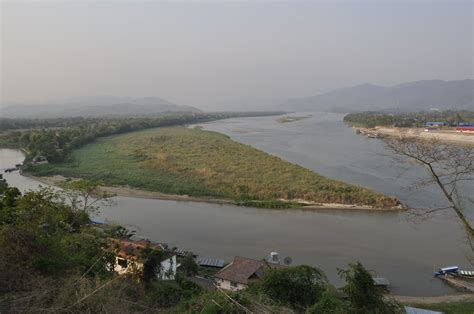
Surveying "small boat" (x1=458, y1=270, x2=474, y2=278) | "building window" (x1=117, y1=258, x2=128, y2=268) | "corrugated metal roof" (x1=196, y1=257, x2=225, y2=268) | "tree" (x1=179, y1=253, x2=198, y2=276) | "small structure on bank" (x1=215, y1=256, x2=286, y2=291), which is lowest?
"small boat" (x1=458, y1=270, x2=474, y2=278)

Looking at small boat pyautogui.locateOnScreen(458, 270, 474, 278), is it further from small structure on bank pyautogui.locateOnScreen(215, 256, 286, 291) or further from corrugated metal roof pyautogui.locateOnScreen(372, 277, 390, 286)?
small structure on bank pyautogui.locateOnScreen(215, 256, 286, 291)

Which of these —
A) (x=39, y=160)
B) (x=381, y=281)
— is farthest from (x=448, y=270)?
(x=39, y=160)

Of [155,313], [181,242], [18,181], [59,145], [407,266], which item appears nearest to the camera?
[155,313]

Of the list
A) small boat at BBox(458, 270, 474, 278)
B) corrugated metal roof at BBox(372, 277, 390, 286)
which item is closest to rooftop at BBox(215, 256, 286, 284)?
corrugated metal roof at BBox(372, 277, 390, 286)

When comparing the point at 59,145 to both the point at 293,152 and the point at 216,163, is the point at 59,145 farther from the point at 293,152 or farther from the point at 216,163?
the point at 293,152

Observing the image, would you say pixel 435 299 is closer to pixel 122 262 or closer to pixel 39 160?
pixel 122 262

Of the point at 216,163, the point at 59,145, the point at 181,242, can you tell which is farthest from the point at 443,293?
the point at 59,145

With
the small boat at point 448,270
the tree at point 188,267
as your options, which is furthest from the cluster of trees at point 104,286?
the small boat at point 448,270
